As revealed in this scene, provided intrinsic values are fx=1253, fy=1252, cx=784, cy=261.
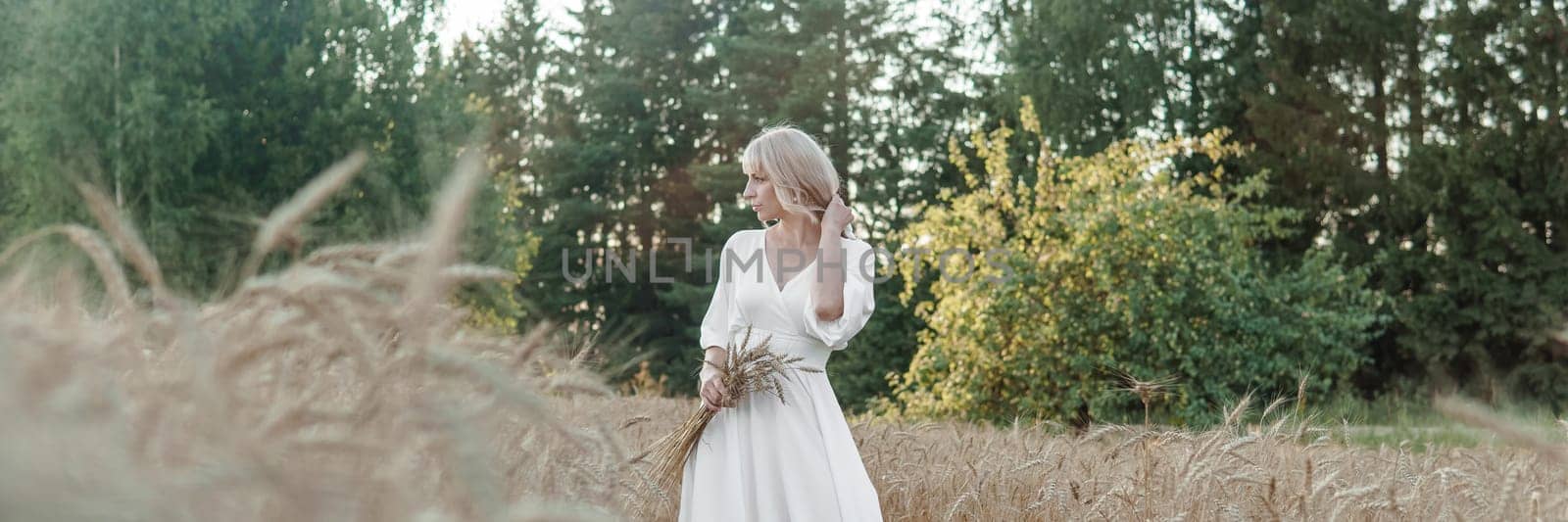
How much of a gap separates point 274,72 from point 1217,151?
45.8ft

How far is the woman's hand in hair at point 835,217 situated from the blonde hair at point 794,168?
50mm

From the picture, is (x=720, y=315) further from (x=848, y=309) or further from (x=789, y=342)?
(x=848, y=309)

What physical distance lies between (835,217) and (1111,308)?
7937 millimetres

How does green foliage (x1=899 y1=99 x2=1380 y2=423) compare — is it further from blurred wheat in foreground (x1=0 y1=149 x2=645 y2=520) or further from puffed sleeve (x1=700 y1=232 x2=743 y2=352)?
blurred wheat in foreground (x1=0 y1=149 x2=645 y2=520)

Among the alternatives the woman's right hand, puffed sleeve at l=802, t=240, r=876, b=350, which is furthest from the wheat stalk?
puffed sleeve at l=802, t=240, r=876, b=350

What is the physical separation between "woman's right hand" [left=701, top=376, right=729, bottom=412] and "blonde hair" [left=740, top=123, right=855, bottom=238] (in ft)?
1.93

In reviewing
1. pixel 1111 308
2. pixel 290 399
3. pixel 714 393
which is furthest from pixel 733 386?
pixel 1111 308

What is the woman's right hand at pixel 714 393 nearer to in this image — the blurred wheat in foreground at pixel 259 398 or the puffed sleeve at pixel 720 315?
the puffed sleeve at pixel 720 315

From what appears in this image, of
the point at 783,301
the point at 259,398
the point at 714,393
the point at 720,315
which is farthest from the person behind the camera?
the point at 720,315

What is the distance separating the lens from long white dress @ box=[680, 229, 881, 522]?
3732 millimetres

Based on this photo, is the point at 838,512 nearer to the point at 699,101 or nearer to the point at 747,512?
the point at 747,512

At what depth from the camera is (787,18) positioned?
24.8 metres

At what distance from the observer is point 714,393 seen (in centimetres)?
368

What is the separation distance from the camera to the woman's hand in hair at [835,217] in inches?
151
